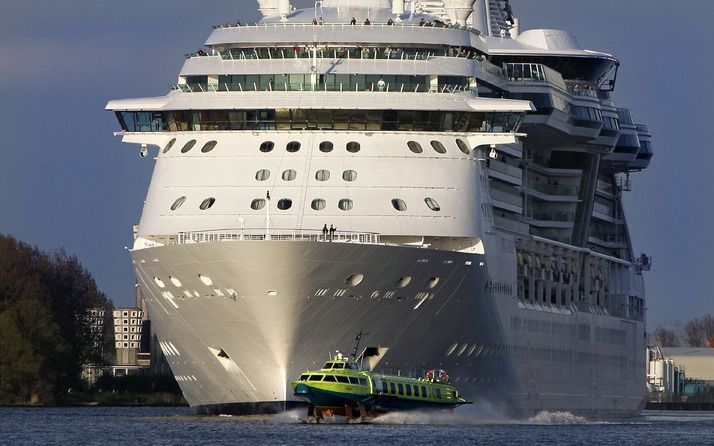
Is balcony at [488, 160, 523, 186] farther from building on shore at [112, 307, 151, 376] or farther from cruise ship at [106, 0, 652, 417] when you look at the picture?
building on shore at [112, 307, 151, 376]

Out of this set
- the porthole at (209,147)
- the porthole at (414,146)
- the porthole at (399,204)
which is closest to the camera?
the porthole at (399,204)

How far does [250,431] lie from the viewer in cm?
6309

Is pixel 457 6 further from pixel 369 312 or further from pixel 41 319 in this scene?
pixel 41 319

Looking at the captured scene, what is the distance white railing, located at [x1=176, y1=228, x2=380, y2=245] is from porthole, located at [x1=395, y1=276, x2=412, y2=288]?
137 cm

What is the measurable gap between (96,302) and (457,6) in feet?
143

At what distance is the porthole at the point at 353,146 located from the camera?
6831 cm

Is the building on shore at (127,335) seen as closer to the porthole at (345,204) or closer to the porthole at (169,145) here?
the porthole at (169,145)

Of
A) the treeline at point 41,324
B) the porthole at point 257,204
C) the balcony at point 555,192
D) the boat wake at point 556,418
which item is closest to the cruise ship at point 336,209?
the porthole at point 257,204

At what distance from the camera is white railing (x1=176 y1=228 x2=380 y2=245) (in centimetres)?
6494

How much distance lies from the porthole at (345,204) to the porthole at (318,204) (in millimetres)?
475

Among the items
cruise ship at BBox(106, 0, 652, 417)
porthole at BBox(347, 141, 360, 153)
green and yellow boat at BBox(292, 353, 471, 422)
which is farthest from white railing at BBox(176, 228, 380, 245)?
green and yellow boat at BBox(292, 353, 471, 422)

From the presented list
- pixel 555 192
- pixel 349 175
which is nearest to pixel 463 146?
pixel 349 175

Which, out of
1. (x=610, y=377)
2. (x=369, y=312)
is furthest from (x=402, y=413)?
(x=610, y=377)

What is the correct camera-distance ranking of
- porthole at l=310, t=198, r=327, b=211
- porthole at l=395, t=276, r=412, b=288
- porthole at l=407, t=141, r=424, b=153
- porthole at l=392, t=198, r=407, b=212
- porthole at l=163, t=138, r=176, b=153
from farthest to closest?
porthole at l=163, t=138, r=176, b=153
porthole at l=407, t=141, r=424, b=153
porthole at l=392, t=198, r=407, b=212
porthole at l=310, t=198, r=327, b=211
porthole at l=395, t=276, r=412, b=288
